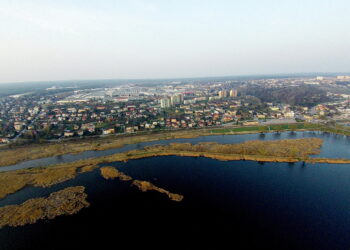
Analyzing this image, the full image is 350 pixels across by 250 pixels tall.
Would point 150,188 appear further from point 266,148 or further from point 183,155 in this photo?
point 266,148

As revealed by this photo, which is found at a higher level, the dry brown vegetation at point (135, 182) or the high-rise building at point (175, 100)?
the high-rise building at point (175, 100)

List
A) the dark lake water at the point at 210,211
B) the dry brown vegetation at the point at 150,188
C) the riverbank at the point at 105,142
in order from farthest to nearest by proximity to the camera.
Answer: the riverbank at the point at 105,142, the dry brown vegetation at the point at 150,188, the dark lake water at the point at 210,211

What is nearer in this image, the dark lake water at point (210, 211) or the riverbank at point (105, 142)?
A: the dark lake water at point (210, 211)

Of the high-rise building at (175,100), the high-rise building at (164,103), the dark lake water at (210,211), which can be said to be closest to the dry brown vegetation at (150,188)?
the dark lake water at (210,211)

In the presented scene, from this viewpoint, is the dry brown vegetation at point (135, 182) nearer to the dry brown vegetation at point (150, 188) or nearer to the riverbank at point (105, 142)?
the dry brown vegetation at point (150, 188)

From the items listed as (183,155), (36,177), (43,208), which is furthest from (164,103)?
(43,208)

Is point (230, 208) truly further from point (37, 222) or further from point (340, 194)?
point (37, 222)
